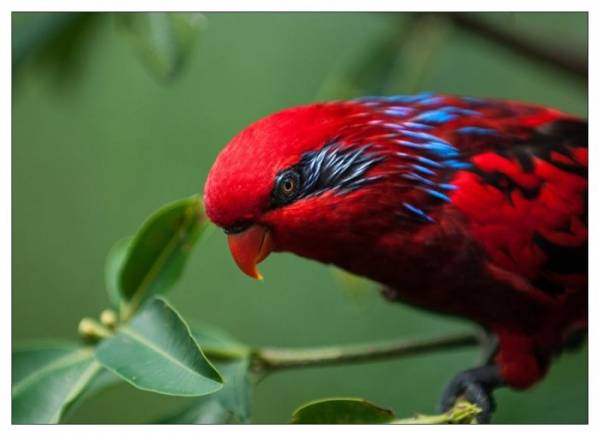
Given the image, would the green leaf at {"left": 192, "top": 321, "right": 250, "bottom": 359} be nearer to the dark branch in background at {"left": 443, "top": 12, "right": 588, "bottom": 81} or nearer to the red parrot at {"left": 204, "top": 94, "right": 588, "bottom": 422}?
the red parrot at {"left": 204, "top": 94, "right": 588, "bottom": 422}

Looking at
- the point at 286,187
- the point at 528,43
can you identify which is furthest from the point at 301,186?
the point at 528,43

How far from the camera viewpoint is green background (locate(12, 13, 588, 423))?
253 cm

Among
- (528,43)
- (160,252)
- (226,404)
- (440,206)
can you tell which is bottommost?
(226,404)

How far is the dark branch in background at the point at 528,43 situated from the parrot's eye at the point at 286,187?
1120 mm

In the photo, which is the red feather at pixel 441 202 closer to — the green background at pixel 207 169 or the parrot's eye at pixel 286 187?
the parrot's eye at pixel 286 187

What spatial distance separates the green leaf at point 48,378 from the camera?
197 centimetres

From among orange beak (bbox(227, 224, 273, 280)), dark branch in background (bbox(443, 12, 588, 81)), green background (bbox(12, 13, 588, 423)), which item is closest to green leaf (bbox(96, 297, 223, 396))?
orange beak (bbox(227, 224, 273, 280))

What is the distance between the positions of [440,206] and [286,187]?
0.43m

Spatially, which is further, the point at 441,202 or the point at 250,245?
the point at 441,202

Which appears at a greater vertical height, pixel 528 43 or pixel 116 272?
pixel 528 43

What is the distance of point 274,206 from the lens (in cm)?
186

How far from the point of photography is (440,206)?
2074 mm

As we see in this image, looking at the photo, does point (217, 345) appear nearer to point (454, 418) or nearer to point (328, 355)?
point (328, 355)

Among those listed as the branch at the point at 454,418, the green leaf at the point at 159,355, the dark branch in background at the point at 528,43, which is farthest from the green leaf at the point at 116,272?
the dark branch in background at the point at 528,43
